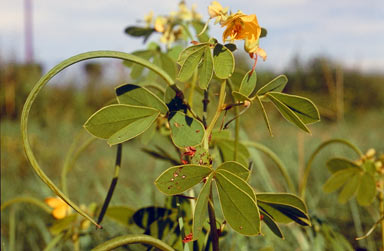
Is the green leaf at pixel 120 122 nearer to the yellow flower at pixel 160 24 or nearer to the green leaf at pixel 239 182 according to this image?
the green leaf at pixel 239 182

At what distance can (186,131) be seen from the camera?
0.45 metres

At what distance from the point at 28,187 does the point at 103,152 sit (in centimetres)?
108

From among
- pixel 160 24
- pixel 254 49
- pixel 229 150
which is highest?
pixel 160 24

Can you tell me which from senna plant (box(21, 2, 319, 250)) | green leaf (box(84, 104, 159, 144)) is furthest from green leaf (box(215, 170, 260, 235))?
green leaf (box(84, 104, 159, 144))

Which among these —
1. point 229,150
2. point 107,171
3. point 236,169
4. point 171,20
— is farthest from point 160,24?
point 107,171

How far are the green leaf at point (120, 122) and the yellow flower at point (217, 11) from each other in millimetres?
117

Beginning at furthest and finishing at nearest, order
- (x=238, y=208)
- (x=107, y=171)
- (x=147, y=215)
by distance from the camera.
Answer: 1. (x=107, y=171)
2. (x=147, y=215)
3. (x=238, y=208)

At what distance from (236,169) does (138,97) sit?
136mm

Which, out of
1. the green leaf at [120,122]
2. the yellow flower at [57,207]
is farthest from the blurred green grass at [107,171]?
the green leaf at [120,122]

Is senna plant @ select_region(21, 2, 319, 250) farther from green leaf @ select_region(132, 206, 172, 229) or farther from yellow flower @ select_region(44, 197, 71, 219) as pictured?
yellow flower @ select_region(44, 197, 71, 219)

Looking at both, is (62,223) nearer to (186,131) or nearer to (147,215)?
(147,215)

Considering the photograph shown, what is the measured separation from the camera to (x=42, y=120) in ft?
13.9

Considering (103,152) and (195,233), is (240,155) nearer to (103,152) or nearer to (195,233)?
(195,233)

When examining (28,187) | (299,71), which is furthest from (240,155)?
(299,71)
